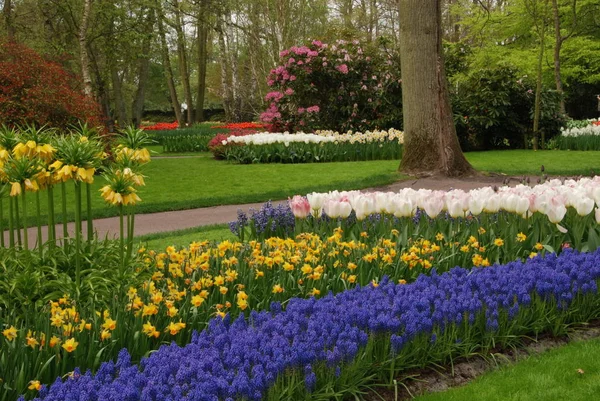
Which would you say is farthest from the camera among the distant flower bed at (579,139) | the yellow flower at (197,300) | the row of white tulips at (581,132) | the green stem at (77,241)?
the row of white tulips at (581,132)

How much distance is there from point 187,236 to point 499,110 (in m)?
12.8

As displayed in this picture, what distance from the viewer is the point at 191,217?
1020 centimetres

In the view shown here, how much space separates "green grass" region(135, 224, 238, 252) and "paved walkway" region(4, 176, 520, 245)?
468 millimetres

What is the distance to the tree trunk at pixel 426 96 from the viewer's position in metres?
12.2

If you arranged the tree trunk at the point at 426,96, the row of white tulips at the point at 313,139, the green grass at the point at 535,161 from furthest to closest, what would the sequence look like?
the row of white tulips at the point at 313,139 < the green grass at the point at 535,161 < the tree trunk at the point at 426,96

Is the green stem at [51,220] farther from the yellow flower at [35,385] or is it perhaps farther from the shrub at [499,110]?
Result: the shrub at [499,110]

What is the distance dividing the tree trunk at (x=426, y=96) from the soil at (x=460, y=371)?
8.37 meters

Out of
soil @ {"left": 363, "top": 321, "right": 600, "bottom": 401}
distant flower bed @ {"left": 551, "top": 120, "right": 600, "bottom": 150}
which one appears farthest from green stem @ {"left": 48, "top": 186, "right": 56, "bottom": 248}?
distant flower bed @ {"left": 551, "top": 120, "right": 600, "bottom": 150}

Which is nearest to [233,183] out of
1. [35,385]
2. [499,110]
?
[499,110]

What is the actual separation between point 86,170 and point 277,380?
200 cm

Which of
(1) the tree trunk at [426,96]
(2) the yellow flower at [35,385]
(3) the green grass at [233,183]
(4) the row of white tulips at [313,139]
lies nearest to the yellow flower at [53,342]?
(2) the yellow flower at [35,385]

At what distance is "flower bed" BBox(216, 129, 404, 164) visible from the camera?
17.6 m

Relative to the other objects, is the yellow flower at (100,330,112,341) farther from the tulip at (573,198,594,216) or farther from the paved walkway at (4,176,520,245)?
the paved walkway at (4,176,520,245)

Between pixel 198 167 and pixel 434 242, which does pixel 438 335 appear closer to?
pixel 434 242
